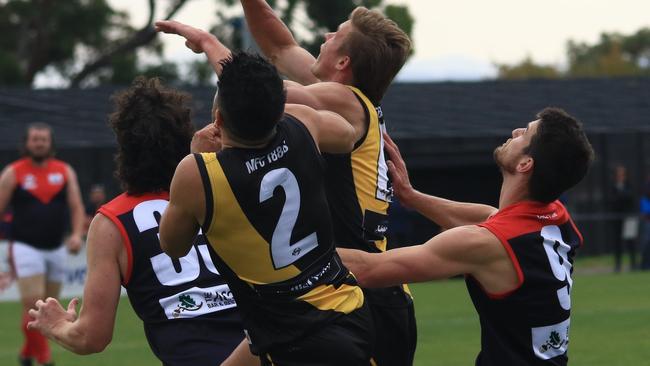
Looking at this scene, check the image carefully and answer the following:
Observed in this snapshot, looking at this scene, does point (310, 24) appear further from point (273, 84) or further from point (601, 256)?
point (273, 84)

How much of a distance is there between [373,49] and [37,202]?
6.71 metres

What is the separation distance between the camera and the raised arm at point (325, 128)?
170 inches

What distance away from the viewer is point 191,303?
4.67 metres

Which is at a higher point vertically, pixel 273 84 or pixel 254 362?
pixel 273 84

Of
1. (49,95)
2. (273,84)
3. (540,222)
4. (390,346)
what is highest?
(273,84)

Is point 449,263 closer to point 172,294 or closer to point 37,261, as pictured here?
point 172,294

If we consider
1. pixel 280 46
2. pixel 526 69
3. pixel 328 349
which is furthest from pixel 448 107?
pixel 526 69

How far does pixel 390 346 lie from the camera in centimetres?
536

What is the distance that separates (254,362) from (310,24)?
31.6 m

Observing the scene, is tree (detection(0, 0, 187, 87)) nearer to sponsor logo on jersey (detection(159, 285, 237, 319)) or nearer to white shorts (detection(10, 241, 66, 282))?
white shorts (detection(10, 241, 66, 282))

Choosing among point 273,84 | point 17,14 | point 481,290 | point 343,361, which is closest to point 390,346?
point 481,290

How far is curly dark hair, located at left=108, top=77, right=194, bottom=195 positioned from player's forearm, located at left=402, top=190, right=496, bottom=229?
46.5 inches

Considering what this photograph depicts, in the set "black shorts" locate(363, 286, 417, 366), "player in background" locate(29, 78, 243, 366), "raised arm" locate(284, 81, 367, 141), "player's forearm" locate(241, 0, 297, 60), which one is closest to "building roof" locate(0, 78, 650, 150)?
"player's forearm" locate(241, 0, 297, 60)

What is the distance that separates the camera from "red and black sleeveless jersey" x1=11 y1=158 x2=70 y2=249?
11.1 meters
